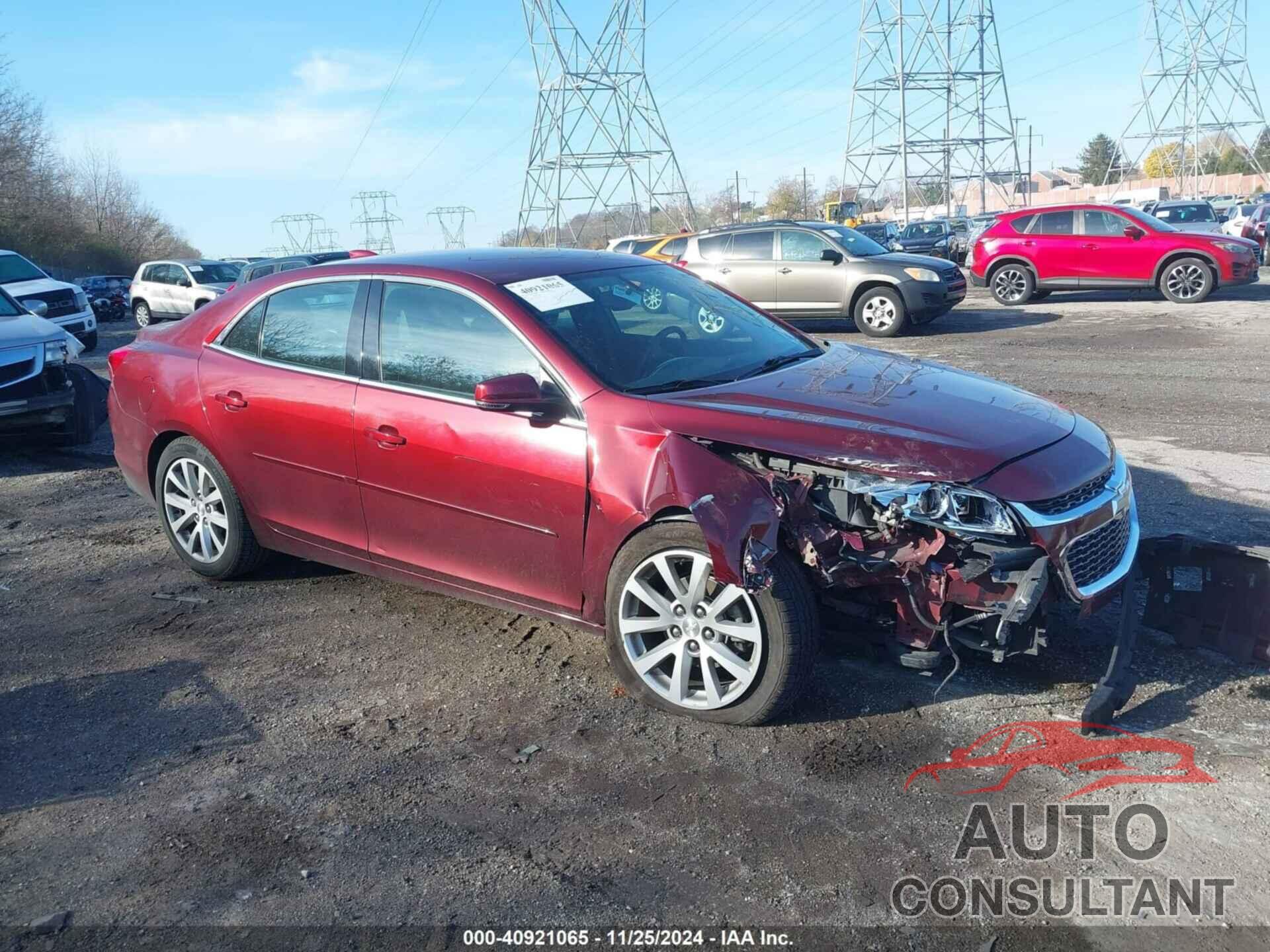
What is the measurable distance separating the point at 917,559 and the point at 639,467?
101cm

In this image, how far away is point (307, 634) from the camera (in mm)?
4754

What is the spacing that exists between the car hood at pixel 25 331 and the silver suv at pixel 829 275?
906cm

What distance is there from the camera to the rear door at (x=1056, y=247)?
58.0 feet

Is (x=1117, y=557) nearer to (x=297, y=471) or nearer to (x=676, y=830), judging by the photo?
(x=676, y=830)

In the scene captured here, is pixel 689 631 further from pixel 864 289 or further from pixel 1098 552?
pixel 864 289

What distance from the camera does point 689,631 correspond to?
12.2ft

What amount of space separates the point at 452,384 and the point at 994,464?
2151mm

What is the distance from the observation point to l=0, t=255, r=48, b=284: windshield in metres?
18.8

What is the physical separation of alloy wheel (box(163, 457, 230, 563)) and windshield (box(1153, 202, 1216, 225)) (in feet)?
82.8

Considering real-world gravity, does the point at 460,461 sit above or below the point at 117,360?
below

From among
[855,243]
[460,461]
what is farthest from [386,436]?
[855,243]

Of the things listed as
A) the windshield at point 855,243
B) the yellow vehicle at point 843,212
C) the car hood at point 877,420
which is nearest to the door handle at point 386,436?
the car hood at point 877,420

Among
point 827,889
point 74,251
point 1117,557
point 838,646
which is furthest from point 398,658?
point 74,251

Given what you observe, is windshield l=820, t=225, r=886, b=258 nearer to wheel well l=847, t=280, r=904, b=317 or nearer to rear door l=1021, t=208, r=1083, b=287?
wheel well l=847, t=280, r=904, b=317
